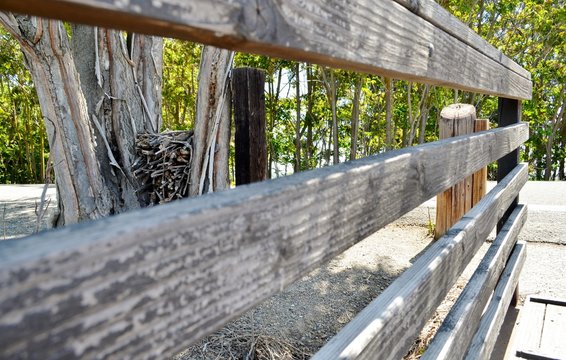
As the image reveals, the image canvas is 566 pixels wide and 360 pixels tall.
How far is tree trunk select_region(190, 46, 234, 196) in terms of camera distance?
9.67 feet

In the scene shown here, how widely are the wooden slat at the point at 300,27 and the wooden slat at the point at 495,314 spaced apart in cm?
125

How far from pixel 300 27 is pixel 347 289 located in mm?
3649

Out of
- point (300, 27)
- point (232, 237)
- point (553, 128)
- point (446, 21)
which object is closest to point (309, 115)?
point (553, 128)

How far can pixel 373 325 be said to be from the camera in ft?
3.14

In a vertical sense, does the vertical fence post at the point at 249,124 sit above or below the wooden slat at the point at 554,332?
above

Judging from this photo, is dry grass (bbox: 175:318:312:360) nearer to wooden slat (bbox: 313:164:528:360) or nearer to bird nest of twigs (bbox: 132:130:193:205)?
bird nest of twigs (bbox: 132:130:193:205)

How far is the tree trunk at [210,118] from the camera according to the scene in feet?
9.67

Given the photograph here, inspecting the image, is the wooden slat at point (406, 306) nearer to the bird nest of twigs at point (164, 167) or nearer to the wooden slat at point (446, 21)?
the wooden slat at point (446, 21)

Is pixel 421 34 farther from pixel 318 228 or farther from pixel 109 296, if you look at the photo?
pixel 109 296

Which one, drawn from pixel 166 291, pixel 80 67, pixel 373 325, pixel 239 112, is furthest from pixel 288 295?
pixel 166 291

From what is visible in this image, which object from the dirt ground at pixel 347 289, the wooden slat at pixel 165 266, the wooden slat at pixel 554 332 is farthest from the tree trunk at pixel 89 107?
the wooden slat at pixel 554 332

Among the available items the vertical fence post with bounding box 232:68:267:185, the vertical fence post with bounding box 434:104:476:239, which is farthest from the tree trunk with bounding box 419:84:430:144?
the vertical fence post with bounding box 232:68:267:185

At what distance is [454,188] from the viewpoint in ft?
14.7

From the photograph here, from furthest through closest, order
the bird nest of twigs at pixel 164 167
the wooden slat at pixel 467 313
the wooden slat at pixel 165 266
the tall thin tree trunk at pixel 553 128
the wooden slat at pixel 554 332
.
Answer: the tall thin tree trunk at pixel 553 128 → the bird nest of twigs at pixel 164 167 → the wooden slat at pixel 554 332 → the wooden slat at pixel 467 313 → the wooden slat at pixel 165 266
